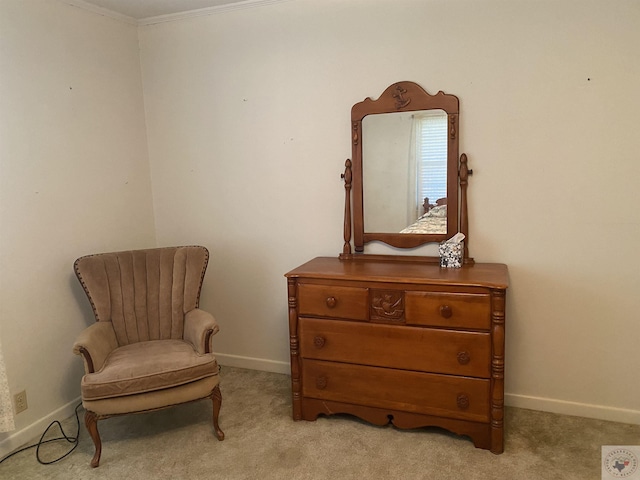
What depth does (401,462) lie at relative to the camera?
6.93 feet

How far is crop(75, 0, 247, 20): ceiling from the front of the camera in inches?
110

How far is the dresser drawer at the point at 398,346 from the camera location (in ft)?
7.04

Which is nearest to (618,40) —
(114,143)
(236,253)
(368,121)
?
(368,121)

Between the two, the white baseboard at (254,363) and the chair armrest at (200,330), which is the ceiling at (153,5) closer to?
the chair armrest at (200,330)

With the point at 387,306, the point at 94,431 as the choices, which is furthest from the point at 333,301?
the point at 94,431

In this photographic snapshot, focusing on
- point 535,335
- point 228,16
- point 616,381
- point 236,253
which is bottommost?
point 616,381

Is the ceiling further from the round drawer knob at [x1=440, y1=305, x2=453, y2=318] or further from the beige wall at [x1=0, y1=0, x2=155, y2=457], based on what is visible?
the round drawer knob at [x1=440, y1=305, x2=453, y2=318]

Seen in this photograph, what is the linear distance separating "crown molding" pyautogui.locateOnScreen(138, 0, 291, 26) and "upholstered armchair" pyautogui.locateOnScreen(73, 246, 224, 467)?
1556mm

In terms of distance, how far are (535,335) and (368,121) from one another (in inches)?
60.9

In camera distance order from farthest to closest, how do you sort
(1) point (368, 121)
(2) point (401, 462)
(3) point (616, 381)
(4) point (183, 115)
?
(4) point (183, 115)
(1) point (368, 121)
(3) point (616, 381)
(2) point (401, 462)

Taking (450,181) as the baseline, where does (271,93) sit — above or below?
above

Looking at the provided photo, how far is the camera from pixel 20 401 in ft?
7.85

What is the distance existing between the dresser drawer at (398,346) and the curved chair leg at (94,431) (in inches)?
41.8

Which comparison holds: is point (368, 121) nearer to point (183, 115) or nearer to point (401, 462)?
point (183, 115)
